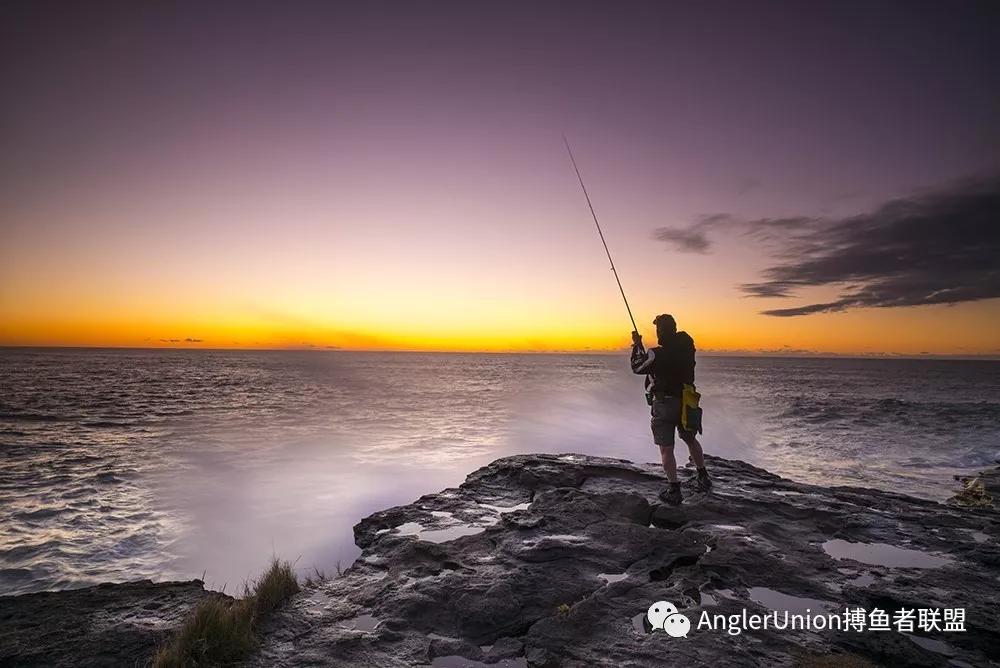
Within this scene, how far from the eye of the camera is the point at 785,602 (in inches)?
193

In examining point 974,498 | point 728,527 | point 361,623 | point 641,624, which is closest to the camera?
point 641,624

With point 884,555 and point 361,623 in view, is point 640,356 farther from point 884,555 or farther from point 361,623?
point 361,623

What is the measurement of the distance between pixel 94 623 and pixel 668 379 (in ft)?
26.8

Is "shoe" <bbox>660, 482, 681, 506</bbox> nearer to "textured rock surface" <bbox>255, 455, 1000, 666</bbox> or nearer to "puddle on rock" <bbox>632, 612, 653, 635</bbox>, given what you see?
"textured rock surface" <bbox>255, 455, 1000, 666</bbox>

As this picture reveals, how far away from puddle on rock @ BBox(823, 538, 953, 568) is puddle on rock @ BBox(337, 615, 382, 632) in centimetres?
583

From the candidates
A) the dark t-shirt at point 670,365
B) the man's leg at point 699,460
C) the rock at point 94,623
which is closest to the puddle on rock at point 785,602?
the man's leg at point 699,460

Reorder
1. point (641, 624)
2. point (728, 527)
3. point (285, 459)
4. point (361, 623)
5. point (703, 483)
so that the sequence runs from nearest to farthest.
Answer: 1. point (641, 624)
2. point (361, 623)
3. point (728, 527)
4. point (703, 483)
5. point (285, 459)

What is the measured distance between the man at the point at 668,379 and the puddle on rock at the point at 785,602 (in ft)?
9.42

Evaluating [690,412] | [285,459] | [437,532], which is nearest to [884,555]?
[690,412]

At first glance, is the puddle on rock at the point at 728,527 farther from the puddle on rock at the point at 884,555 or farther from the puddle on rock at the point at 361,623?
the puddle on rock at the point at 361,623

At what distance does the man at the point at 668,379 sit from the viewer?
8197 millimetres

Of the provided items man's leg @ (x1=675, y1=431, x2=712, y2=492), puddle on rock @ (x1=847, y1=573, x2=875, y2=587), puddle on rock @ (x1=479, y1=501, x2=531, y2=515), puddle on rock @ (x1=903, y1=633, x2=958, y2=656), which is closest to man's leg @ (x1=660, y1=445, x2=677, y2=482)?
man's leg @ (x1=675, y1=431, x2=712, y2=492)

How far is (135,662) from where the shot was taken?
3.96 meters

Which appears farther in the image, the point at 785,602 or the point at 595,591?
the point at 595,591
